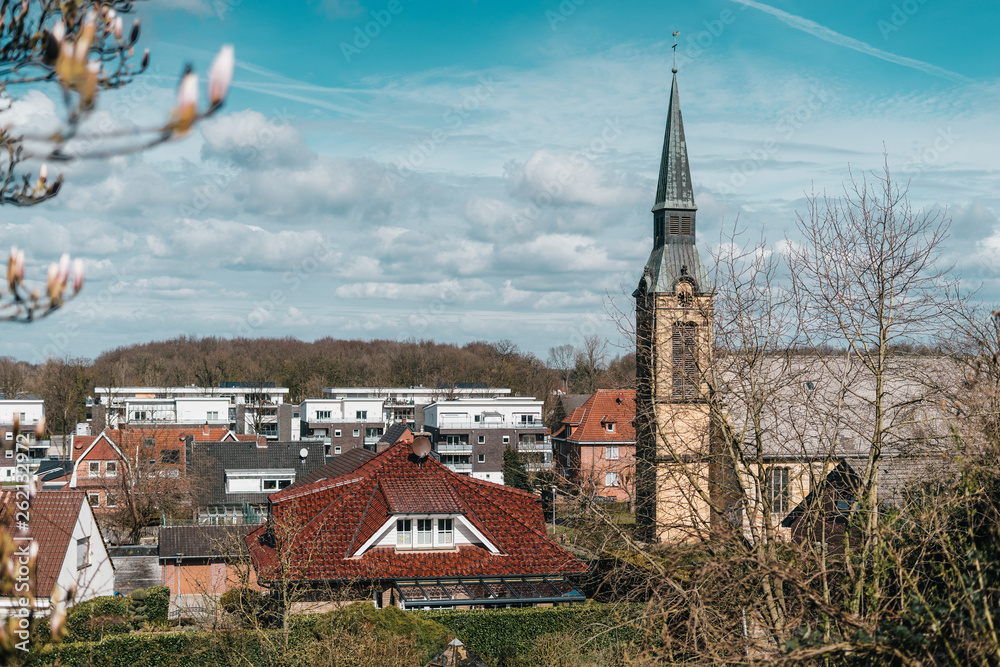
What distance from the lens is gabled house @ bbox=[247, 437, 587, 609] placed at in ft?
63.8

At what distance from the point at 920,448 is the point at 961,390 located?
1.34m

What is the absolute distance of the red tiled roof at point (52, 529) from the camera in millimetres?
19297

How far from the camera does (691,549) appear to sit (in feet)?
36.7

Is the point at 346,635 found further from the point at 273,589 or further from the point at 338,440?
the point at 338,440

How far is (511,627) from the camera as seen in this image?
19.0 metres

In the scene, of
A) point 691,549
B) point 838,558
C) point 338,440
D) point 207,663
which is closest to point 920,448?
point 838,558

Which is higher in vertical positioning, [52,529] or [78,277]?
[78,277]

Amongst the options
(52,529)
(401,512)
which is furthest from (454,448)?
(401,512)

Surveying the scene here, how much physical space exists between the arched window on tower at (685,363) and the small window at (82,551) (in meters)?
18.5

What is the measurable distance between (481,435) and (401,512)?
42.5 meters

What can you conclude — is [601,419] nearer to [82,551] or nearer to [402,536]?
[402,536]

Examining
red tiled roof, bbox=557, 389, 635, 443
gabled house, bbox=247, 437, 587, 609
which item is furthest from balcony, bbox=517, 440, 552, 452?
gabled house, bbox=247, 437, 587, 609

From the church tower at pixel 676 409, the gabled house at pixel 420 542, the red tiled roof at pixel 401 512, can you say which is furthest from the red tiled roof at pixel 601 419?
the church tower at pixel 676 409

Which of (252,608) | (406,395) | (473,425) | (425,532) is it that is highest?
(406,395)
